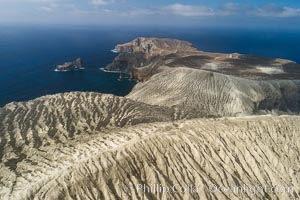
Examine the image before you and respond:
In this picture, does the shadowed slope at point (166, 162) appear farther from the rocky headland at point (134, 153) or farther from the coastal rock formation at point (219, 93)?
the coastal rock formation at point (219, 93)

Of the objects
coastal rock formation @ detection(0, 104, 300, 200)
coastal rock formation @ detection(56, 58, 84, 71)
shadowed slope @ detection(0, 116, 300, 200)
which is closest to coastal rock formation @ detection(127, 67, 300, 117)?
shadowed slope @ detection(0, 116, 300, 200)

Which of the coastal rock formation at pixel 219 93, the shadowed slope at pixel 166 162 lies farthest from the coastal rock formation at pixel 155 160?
the coastal rock formation at pixel 219 93

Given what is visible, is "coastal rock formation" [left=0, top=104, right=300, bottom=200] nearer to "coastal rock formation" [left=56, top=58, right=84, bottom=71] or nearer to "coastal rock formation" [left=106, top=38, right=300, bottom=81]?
"coastal rock formation" [left=106, top=38, right=300, bottom=81]

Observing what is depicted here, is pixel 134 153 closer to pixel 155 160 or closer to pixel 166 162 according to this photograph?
pixel 155 160

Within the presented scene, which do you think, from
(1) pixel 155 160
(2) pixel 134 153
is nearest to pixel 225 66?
(1) pixel 155 160

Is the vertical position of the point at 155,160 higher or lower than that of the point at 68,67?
higher

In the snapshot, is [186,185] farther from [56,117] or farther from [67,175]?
[56,117]
